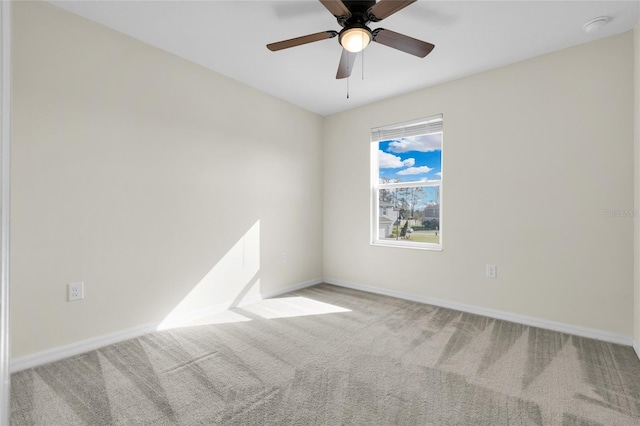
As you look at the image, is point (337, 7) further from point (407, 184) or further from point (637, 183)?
point (637, 183)

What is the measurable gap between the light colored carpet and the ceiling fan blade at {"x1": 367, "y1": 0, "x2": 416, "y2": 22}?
2.28m

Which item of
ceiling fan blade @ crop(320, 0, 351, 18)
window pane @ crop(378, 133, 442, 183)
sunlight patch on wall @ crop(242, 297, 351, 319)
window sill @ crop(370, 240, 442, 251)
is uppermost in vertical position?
ceiling fan blade @ crop(320, 0, 351, 18)

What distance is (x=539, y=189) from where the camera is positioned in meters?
2.82

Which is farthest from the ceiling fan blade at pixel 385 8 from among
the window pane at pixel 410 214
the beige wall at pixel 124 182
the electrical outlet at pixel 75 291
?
the electrical outlet at pixel 75 291

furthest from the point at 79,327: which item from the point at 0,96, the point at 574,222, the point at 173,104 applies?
the point at 574,222

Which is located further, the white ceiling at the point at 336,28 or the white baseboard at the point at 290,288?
the white baseboard at the point at 290,288

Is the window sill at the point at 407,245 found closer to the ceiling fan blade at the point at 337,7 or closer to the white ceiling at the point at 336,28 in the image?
the white ceiling at the point at 336,28

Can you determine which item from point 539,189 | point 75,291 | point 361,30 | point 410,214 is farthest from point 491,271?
point 75,291

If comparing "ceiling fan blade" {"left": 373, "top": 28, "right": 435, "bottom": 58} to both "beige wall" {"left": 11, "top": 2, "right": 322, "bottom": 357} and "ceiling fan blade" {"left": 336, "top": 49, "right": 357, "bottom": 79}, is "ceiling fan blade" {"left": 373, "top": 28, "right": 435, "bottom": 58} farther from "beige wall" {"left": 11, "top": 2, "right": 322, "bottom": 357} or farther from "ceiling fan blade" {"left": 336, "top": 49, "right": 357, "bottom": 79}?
"beige wall" {"left": 11, "top": 2, "right": 322, "bottom": 357}

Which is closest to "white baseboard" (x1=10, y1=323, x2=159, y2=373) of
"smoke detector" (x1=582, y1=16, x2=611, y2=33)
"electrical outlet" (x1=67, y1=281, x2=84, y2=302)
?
"electrical outlet" (x1=67, y1=281, x2=84, y2=302)

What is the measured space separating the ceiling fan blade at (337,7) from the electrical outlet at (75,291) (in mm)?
2607

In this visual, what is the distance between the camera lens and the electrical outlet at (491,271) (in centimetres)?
307

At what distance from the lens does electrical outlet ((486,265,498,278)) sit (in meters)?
3.07

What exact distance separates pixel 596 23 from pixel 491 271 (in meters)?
2.21
